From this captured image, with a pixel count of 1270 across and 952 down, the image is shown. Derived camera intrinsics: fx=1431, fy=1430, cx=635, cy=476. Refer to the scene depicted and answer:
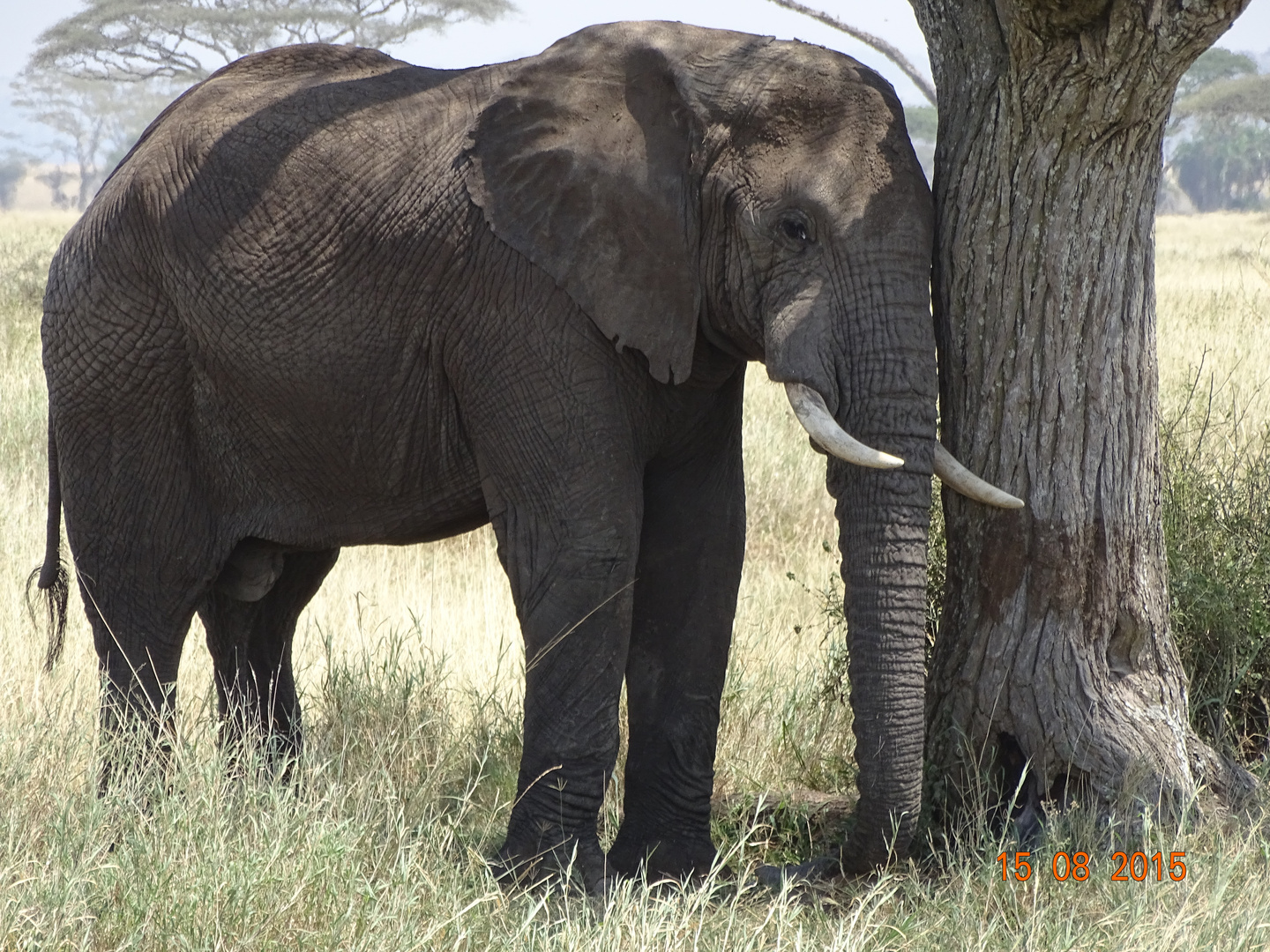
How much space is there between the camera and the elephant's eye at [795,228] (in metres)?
3.69

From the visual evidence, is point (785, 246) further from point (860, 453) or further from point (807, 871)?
point (807, 871)

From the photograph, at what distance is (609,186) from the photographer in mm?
3881

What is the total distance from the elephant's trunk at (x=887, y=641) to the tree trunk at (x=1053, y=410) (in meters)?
0.43

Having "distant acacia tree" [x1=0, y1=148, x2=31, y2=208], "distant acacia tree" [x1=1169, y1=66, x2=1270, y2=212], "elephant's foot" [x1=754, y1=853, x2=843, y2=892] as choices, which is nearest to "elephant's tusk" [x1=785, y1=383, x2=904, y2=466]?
"elephant's foot" [x1=754, y1=853, x2=843, y2=892]

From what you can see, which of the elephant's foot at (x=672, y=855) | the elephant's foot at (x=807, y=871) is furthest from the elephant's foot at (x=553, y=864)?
the elephant's foot at (x=807, y=871)

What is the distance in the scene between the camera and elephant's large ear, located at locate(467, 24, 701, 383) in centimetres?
384

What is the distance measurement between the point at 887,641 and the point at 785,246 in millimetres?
1057

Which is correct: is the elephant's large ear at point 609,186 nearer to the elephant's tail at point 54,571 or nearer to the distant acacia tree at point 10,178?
the elephant's tail at point 54,571

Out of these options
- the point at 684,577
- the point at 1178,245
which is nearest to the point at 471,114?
the point at 684,577

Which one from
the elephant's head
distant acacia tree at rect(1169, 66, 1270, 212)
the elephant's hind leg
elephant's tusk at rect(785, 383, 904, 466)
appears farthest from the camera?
distant acacia tree at rect(1169, 66, 1270, 212)

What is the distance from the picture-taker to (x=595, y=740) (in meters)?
4.04

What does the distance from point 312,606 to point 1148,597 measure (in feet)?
13.9

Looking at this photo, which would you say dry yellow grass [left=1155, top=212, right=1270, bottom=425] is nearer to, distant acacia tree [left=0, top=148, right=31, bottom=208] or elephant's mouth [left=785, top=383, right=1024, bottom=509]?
elephant's mouth [left=785, top=383, right=1024, bottom=509]
